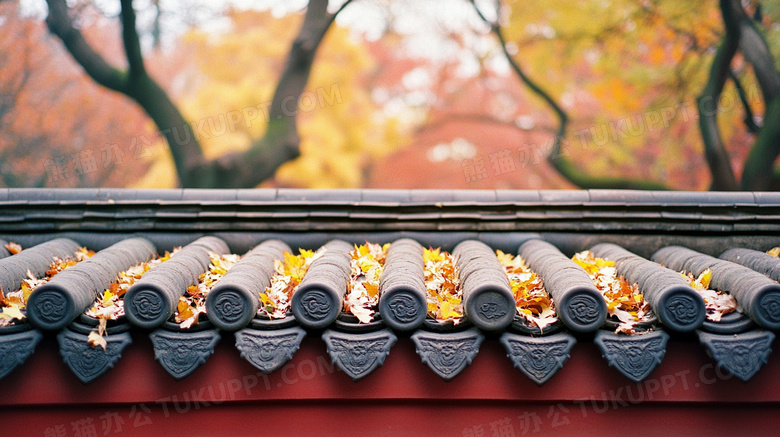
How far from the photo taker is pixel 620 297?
1.76 metres

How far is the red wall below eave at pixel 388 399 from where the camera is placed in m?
1.75

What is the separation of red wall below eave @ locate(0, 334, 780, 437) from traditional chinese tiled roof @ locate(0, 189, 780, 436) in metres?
0.08

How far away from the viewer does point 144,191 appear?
2.55 meters

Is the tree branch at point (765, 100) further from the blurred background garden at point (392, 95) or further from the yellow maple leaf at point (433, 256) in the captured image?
the yellow maple leaf at point (433, 256)

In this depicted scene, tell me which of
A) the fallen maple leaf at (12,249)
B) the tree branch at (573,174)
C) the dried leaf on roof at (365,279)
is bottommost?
the tree branch at (573,174)

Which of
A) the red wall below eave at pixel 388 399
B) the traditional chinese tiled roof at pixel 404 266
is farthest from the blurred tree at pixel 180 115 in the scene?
the red wall below eave at pixel 388 399

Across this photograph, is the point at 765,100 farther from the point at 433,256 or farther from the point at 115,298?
the point at 115,298

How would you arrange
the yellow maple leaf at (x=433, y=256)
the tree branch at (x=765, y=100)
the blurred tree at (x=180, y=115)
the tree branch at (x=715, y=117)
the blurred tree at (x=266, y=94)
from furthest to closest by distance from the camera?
1. the blurred tree at (x=266, y=94)
2. the blurred tree at (x=180, y=115)
3. the tree branch at (x=715, y=117)
4. the tree branch at (x=765, y=100)
5. the yellow maple leaf at (x=433, y=256)

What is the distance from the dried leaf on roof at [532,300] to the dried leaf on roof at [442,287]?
0.19 m

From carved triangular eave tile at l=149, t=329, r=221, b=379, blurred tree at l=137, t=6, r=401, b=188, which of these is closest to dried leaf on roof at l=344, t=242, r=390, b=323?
carved triangular eave tile at l=149, t=329, r=221, b=379

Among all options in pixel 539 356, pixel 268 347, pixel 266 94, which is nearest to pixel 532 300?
pixel 539 356

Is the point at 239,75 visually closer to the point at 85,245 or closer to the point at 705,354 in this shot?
the point at 85,245

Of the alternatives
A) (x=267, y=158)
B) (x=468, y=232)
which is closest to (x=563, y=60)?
(x=267, y=158)

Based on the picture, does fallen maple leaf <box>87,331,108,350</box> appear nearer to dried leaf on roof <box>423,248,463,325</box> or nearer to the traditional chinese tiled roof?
the traditional chinese tiled roof
